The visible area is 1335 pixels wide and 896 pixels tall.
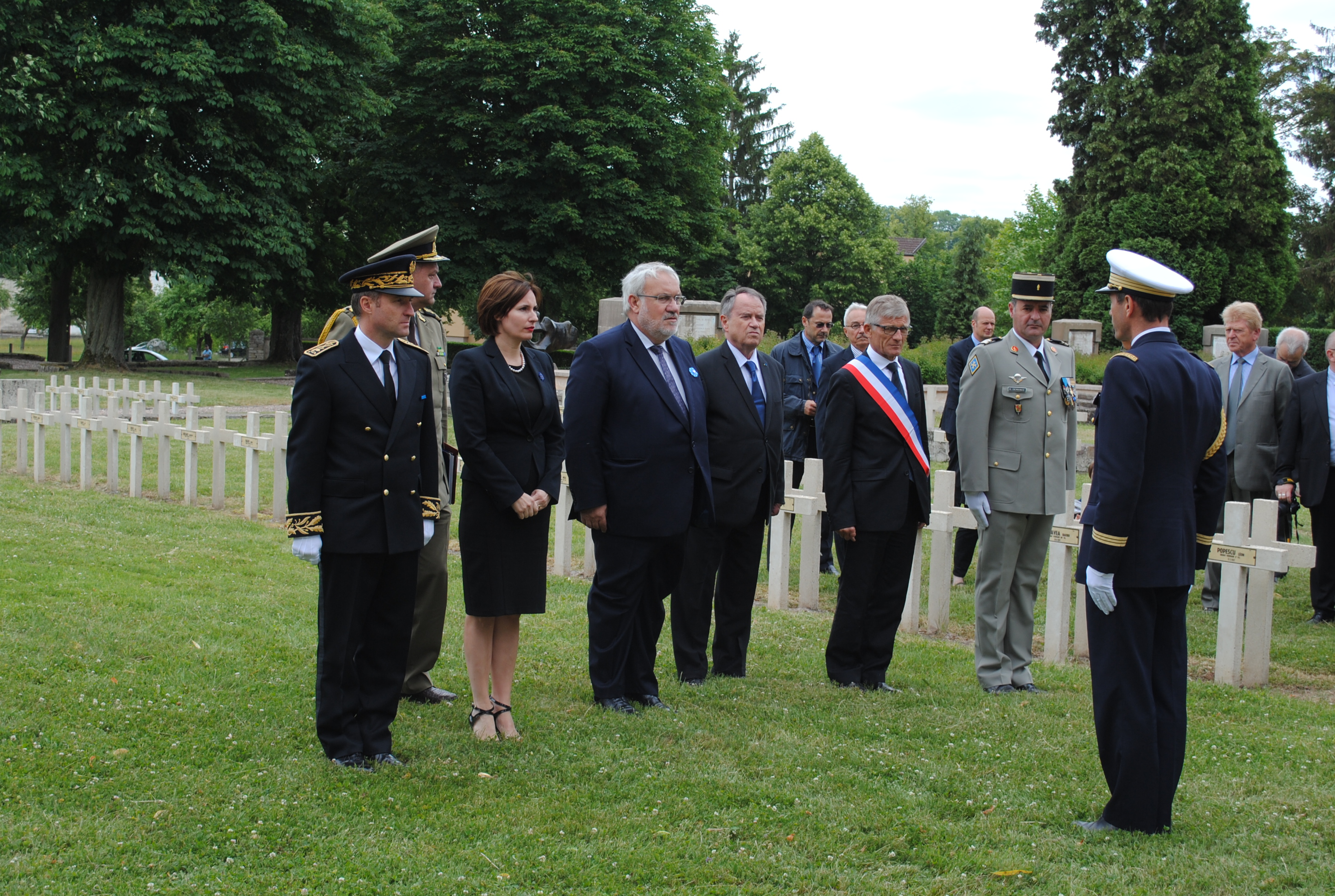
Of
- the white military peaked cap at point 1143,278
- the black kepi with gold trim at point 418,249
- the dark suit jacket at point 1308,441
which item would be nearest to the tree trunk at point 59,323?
the black kepi with gold trim at point 418,249

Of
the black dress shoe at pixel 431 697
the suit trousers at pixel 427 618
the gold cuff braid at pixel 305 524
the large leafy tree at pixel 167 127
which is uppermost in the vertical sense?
the large leafy tree at pixel 167 127

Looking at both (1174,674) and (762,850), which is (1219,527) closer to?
(1174,674)

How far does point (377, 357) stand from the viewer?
4.55 meters

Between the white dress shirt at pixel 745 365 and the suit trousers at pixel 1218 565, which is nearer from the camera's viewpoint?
the white dress shirt at pixel 745 365

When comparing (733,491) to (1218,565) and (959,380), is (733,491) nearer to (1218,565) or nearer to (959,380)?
(959,380)

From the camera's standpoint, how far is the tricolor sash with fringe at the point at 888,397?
6.16 m

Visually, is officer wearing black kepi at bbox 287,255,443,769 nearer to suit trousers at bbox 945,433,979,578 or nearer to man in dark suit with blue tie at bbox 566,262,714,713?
man in dark suit with blue tie at bbox 566,262,714,713

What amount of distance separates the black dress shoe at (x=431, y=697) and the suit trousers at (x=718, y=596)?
127 cm

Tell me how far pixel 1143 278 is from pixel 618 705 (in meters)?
3.08

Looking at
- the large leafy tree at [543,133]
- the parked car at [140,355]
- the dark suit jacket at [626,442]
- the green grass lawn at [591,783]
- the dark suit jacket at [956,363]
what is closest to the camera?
the green grass lawn at [591,783]

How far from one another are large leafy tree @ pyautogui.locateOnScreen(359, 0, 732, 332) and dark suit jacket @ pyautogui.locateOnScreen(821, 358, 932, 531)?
27515 mm

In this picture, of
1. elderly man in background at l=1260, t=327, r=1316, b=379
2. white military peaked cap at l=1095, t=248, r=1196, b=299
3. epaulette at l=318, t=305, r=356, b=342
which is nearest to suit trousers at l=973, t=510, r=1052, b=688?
white military peaked cap at l=1095, t=248, r=1196, b=299

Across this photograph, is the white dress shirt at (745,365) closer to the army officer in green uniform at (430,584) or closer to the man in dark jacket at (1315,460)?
the army officer in green uniform at (430,584)

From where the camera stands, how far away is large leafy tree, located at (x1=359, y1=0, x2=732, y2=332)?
33.3 metres
